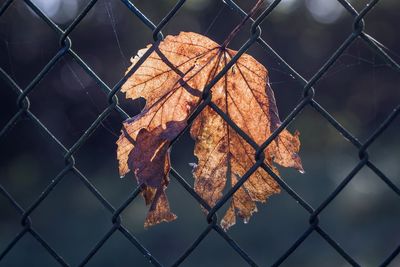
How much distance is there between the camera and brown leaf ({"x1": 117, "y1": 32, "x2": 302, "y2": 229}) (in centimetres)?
134

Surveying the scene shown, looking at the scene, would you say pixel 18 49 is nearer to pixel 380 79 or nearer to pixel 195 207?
pixel 195 207

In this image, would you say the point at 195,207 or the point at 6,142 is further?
the point at 6,142

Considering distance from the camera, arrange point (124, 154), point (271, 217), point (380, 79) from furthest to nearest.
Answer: point (380, 79), point (271, 217), point (124, 154)

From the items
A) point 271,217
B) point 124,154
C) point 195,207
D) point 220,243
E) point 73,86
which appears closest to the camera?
point 124,154

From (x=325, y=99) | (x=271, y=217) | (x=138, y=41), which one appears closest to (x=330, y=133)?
(x=325, y=99)

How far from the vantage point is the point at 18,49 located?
28.7 ft

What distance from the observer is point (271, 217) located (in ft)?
19.6

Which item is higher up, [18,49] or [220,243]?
[220,243]

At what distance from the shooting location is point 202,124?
1.42 m

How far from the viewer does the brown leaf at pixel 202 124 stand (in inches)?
52.6

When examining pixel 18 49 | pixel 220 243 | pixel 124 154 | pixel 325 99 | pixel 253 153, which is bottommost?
pixel 18 49

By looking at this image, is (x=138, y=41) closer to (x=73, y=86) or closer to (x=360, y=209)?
(x=73, y=86)

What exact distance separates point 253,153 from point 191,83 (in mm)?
199

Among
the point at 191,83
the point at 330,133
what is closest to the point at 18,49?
the point at 330,133
